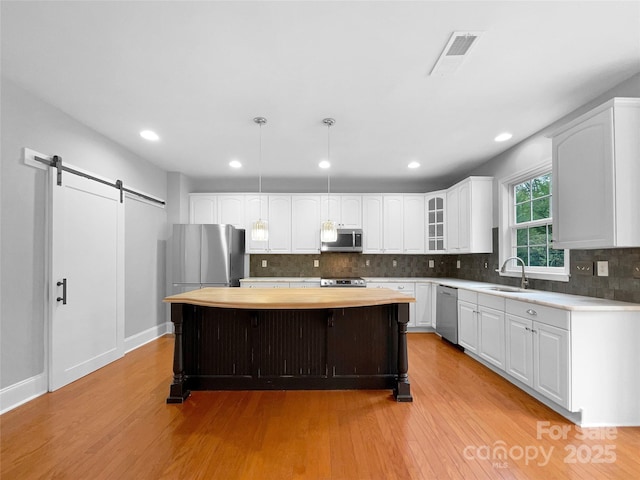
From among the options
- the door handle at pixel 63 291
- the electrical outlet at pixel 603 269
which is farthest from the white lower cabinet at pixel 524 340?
the door handle at pixel 63 291

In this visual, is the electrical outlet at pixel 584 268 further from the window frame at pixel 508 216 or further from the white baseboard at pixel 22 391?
the white baseboard at pixel 22 391

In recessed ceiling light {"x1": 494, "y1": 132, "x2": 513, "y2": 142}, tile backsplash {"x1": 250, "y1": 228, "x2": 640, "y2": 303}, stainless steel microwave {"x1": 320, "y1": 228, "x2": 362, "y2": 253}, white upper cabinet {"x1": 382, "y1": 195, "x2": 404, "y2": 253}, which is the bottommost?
tile backsplash {"x1": 250, "y1": 228, "x2": 640, "y2": 303}

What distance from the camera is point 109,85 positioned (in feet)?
8.64

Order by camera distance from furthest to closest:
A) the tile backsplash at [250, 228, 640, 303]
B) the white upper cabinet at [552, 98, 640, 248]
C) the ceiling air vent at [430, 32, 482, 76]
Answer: the tile backsplash at [250, 228, 640, 303] < the white upper cabinet at [552, 98, 640, 248] < the ceiling air vent at [430, 32, 482, 76]

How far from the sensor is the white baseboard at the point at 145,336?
13.8ft

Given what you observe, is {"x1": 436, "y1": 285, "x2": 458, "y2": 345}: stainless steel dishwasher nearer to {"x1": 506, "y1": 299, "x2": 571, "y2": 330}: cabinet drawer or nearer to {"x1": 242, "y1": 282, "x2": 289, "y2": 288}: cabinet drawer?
{"x1": 506, "y1": 299, "x2": 571, "y2": 330}: cabinet drawer

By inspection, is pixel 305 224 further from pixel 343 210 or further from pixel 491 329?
pixel 491 329

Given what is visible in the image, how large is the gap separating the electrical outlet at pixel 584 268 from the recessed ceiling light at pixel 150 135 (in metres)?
4.55

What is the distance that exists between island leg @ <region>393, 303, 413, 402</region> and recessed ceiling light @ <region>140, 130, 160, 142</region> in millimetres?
3232

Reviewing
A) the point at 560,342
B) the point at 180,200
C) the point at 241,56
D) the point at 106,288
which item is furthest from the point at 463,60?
the point at 180,200

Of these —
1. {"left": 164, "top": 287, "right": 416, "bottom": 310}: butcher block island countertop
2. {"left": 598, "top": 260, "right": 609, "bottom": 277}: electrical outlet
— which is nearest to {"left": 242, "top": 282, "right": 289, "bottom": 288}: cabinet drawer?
{"left": 164, "top": 287, "right": 416, "bottom": 310}: butcher block island countertop

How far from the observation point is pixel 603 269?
2.76 meters

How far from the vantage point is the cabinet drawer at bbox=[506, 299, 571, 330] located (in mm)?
2387

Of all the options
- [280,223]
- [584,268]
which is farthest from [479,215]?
[280,223]
